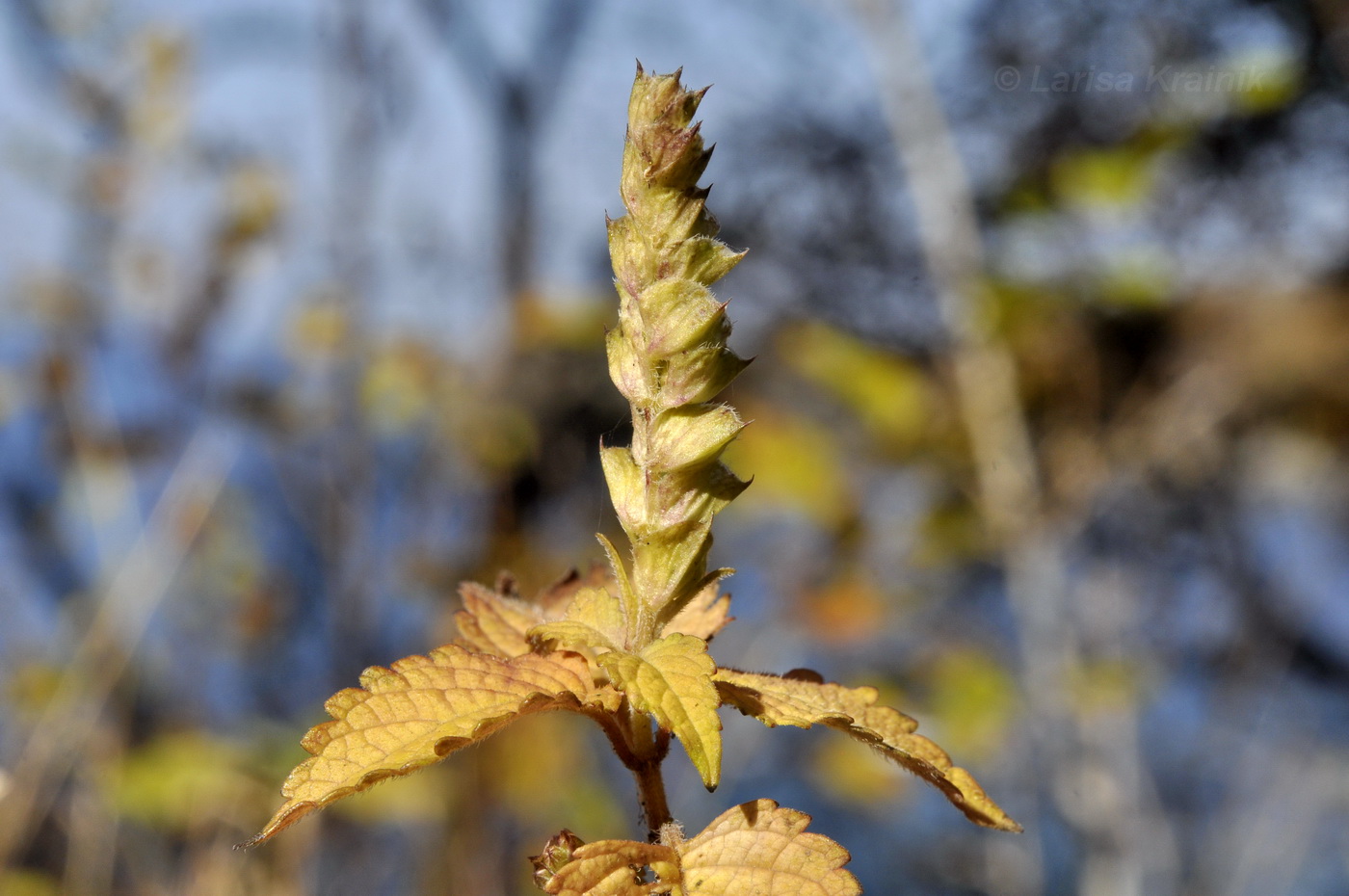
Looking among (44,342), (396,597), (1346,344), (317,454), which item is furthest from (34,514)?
(1346,344)

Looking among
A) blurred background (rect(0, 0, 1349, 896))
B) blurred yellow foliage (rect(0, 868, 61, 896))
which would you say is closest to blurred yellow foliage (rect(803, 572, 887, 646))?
blurred background (rect(0, 0, 1349, 896))

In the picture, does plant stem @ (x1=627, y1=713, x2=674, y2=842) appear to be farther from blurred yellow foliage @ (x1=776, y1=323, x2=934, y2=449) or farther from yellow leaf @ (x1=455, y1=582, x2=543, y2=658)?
blurred yellow foliage @ (x1=776, y1=323, x2=934, y2=449)

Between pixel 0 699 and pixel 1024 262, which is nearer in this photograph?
pixel 1024 262

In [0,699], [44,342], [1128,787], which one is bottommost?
[1128,787]

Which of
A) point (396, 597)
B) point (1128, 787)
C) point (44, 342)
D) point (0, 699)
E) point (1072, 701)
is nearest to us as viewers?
point (1072, 701)

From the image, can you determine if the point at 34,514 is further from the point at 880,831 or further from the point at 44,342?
the point at 880,831

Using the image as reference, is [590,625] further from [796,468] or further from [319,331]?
[319,331]

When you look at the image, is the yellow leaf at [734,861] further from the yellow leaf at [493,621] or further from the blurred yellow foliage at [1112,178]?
the blurred yellow foliage at [1112,178]
